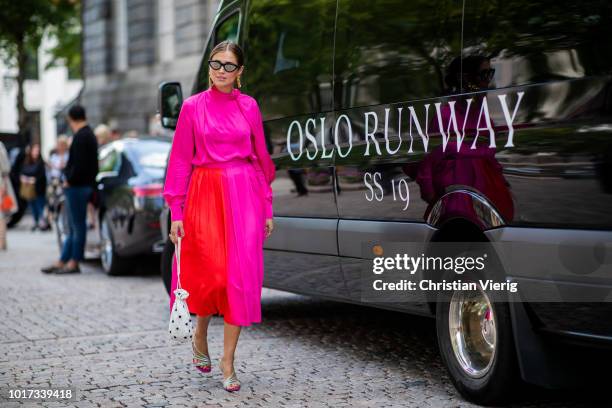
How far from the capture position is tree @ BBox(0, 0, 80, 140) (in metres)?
32.3

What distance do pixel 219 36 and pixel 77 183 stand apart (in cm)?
412

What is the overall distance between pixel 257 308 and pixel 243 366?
2.77ft

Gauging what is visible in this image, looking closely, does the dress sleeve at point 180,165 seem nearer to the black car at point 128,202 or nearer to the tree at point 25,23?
the black car at point 128,202

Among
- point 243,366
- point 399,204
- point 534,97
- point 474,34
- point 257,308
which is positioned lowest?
point 243,366

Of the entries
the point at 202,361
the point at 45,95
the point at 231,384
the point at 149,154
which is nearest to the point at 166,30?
the point at 149,154

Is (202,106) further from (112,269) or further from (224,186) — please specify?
(112,269)

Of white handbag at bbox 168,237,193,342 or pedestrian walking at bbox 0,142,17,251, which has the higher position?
pedestrian walking at bbox 0,142,17,251

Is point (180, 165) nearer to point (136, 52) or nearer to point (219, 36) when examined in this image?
point (219, 36)

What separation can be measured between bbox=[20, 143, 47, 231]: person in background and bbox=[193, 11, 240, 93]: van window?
45.9ft

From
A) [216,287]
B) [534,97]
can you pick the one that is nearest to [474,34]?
[534,97]

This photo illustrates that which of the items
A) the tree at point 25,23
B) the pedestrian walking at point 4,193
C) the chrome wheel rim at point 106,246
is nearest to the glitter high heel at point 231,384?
the chrome wheel rim at point 106,246

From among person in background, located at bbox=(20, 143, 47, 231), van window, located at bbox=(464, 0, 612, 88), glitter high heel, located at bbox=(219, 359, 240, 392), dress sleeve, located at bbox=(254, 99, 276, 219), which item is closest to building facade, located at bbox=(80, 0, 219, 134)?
person in background, located at bbox=(20, 143, 47, 231)

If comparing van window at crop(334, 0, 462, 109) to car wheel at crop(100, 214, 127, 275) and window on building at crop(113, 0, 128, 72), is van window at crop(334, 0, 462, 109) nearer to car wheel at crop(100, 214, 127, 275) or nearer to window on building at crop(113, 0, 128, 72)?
car wheel at crop(100, 214, 127, 275)

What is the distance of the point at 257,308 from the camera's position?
218 inches
